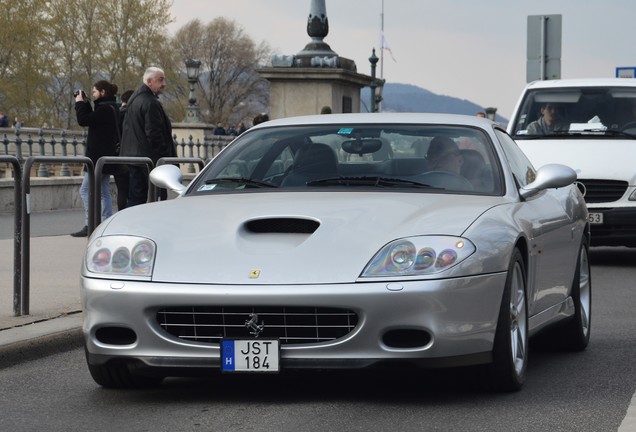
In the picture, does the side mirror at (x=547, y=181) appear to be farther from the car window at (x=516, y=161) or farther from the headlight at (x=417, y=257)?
the headlight at (x=417, y=257)

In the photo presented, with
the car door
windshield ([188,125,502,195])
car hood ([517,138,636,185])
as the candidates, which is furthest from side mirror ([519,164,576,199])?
car hood ([517,138,636,185])

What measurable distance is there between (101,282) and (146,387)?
2.49 feet

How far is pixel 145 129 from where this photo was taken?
14453 millimetres

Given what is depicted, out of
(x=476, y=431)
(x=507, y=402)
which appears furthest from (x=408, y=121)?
(x=476, y=431)

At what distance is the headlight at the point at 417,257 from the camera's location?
620cm

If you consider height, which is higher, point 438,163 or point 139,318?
point 438,163

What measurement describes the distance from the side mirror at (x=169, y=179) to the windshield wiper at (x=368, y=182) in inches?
29.5

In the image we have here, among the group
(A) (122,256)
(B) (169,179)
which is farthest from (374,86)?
(A) (122,256)

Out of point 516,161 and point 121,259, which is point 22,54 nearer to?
point 516,161

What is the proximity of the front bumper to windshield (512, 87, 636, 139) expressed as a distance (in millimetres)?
9482

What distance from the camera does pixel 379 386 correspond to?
7.00 metres

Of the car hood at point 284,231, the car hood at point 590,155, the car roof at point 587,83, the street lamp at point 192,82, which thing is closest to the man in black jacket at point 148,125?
the car hood at point 590,155

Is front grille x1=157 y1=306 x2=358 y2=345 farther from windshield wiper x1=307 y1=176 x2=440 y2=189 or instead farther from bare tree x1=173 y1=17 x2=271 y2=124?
bare tree x1=173 y1=17 x2=271 y2=124

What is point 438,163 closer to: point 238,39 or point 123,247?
point 123,247
